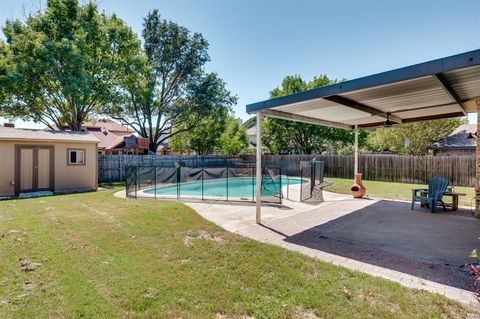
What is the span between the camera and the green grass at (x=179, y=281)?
287cm

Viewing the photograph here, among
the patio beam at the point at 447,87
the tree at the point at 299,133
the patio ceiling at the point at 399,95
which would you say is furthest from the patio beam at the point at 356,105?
the tree at the point at 299,133

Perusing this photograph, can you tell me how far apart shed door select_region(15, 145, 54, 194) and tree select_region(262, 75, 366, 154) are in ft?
59.1

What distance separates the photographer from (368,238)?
17.8ft

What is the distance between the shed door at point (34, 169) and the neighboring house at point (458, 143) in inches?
1011

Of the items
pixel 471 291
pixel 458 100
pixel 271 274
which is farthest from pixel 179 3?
pixel 471 291

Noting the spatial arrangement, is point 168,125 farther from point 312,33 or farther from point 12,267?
point 12,267

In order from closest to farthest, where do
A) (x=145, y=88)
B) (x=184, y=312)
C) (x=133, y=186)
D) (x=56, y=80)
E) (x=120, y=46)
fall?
(x=184, y=312)
(x=133, y=186)
(x=56, y=80)
(x=120, y=46)
(x=145, y=88)

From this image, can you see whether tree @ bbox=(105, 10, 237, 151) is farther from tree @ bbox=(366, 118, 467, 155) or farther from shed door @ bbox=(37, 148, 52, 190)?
tree @ bbox=(366, 118, 467, 155)

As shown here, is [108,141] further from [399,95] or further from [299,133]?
[399,95]

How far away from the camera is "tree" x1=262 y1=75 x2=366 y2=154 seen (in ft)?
79.6

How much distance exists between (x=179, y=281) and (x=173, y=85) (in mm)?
23343

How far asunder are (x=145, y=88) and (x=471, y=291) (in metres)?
21.6

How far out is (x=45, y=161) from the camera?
38.7 feet

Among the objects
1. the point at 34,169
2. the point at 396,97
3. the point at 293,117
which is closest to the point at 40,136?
the point at 34,169
